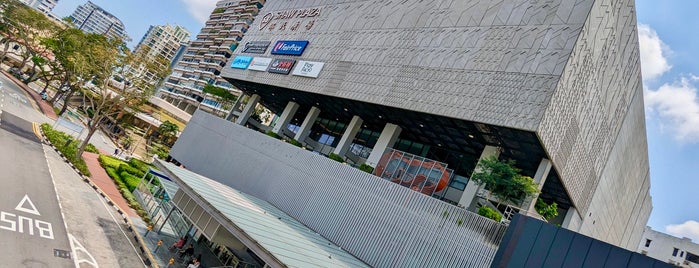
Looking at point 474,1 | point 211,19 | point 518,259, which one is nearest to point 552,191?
point 474,1

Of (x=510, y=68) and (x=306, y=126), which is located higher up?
(x=510, y=68)

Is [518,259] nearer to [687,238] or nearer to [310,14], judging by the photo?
[310,14]

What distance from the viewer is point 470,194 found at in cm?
2345

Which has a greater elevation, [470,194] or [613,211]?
[613,211]

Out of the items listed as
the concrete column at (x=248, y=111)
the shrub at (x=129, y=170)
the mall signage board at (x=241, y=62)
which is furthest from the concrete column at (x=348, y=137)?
the shrub at (x=129, y=170)

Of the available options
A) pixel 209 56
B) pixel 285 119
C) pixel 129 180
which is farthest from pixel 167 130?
pixel 209 56

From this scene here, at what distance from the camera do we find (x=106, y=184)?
102 feet

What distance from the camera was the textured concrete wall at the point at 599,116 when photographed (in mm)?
22781

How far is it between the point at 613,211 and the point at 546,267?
4024 centimetres

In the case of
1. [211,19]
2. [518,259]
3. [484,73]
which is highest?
[211,19]

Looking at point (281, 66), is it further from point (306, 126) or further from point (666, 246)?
point (666, 246)

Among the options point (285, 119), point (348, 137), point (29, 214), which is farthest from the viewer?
point (285, 119)

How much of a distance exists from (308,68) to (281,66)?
13.4ft

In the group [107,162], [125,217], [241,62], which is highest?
[241,62]
